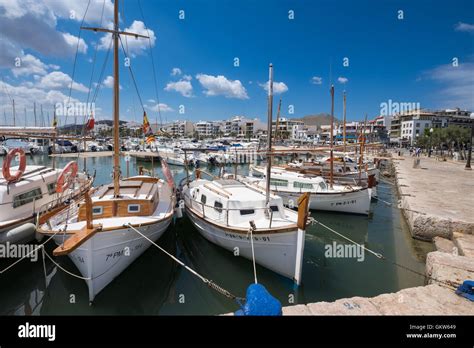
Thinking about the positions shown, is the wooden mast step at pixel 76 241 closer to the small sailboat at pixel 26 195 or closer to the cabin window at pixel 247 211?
the small sailboat at pixel 26 195

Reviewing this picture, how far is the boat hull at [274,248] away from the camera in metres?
9.06

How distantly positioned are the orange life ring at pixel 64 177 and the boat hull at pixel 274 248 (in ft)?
25.8

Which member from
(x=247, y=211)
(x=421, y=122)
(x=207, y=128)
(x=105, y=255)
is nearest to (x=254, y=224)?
(x=247, y=211)

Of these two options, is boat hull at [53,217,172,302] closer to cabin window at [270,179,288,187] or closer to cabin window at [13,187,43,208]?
cabin window at [13,187,43,208]

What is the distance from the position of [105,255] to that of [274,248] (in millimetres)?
5742

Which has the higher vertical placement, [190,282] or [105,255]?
[105,255]

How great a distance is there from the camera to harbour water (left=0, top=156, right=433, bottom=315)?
26.9 ft

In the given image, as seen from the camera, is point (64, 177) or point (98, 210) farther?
point (64, 177)

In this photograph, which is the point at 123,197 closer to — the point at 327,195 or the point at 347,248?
the point at 347,248

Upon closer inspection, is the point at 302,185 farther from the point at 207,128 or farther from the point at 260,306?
the point at 207,128

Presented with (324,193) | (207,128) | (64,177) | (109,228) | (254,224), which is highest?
(207,128)

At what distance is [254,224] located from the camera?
32.2ft

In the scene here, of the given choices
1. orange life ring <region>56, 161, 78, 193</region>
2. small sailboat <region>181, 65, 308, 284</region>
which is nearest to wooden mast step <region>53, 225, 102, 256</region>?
small sailboat <region>181, 65, 308, 284</region>
